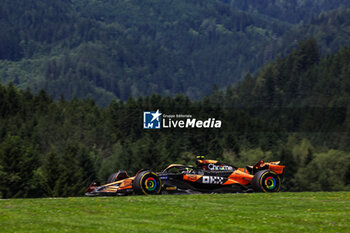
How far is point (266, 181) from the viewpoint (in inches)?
963

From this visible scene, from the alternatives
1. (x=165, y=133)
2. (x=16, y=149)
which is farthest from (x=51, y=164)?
(x=165, y=133)

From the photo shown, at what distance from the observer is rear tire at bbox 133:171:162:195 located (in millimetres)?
22739

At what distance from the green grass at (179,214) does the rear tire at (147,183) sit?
185 cm

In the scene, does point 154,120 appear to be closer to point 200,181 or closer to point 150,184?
point 200,181

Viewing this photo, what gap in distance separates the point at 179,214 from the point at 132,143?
95.4m

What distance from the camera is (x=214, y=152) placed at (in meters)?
101

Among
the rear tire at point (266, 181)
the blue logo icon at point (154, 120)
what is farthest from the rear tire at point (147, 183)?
the blue logo icon at point (154, 120)

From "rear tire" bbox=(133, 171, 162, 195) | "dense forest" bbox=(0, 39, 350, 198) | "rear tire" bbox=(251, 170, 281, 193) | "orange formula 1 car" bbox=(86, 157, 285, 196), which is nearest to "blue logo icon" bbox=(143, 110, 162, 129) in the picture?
"dense forest" bbox=(0, 39, 350, 198)

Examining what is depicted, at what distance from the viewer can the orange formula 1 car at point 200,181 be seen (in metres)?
23.2

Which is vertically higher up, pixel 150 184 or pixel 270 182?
pixel 270 182

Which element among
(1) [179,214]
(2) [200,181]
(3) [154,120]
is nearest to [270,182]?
(2) [200,181]

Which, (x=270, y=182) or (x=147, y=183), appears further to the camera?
(x=270, y=182)

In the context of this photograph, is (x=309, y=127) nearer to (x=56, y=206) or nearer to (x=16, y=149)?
(x=16, y=149)

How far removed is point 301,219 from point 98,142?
106466 millimetres
